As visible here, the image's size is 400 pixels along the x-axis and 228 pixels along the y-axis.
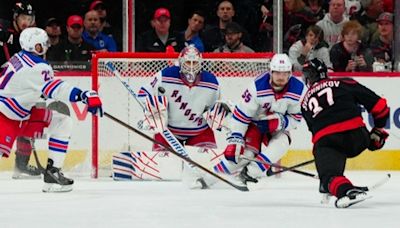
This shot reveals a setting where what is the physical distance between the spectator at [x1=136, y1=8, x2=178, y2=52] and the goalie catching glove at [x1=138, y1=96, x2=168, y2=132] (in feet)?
3.65

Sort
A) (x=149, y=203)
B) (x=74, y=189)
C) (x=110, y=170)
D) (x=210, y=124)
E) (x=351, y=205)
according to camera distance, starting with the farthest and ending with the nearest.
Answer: (x=110, y=170), (x=210, y=124), (x=74, y=189), (x=149, y=203), (x=351, y=205)

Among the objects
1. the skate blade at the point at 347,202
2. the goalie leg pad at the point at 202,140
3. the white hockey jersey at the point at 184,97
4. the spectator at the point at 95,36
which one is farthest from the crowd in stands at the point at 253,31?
the skate blade at the point at 347,202

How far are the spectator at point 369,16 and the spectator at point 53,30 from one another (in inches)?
88.5

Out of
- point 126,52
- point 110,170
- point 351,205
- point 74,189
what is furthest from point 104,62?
point 351,205

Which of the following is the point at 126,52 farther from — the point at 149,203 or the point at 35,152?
the point at 149,203

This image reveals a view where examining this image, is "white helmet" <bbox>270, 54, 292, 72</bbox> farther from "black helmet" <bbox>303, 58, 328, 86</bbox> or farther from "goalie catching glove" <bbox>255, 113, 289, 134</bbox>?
"black helmet" <bbox>303, 58, 328, 86</bbox>

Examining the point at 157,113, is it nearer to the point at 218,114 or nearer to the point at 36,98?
the point at 218,114

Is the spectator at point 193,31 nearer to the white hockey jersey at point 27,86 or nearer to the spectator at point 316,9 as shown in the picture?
the spectator at point 316,9

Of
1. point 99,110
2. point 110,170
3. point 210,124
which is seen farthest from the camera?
point 110,170

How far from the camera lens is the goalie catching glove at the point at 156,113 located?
823cm

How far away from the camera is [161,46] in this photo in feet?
31.0

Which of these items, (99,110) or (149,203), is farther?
(99,110)

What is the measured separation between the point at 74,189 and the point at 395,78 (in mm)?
2888

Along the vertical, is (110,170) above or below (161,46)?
below
